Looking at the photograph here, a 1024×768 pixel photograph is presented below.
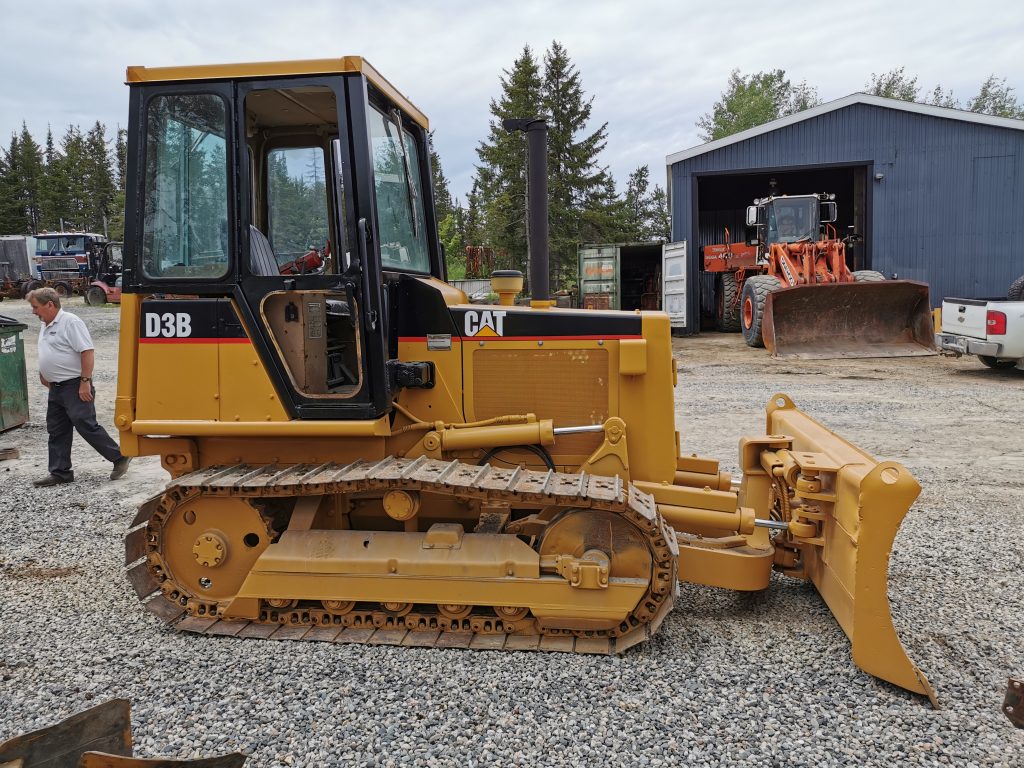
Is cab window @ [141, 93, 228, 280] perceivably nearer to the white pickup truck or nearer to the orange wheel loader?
the white pickup truck

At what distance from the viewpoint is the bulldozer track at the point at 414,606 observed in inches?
133

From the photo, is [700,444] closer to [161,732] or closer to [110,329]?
[161,732]

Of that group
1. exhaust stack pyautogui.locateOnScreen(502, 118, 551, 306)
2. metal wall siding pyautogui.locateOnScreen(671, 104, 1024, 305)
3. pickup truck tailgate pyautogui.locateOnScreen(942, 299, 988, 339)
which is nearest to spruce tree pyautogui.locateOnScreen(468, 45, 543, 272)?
metal wall siding pyautogui.locateOnScreen(671, 104, 1024, 305)

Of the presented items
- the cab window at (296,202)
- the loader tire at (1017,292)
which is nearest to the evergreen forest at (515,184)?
the cab window at (296,202)

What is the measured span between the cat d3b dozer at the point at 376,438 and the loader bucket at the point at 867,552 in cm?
1

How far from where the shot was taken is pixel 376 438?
383 centimetres

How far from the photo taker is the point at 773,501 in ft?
14.1

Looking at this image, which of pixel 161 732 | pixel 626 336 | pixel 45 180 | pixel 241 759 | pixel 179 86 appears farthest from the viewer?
pixel 45 180

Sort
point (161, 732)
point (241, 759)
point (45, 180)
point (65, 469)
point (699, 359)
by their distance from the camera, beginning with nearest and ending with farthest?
point (241, 759), point (161, 732), point (65, 469), point (699, 359), point (45, 180)

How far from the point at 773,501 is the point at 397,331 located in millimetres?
2361

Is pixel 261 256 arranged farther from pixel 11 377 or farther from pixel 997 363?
pixel 997 363

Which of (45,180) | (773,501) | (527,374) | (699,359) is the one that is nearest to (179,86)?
(527,374)

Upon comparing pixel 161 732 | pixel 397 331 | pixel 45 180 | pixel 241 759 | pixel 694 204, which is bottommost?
pixel 161 732

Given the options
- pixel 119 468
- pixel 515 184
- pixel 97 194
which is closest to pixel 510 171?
pixel 515 184
